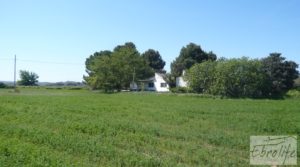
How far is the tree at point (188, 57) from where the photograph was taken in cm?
8644

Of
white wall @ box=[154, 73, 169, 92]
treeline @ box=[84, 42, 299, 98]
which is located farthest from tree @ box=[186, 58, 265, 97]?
white wall @ box=[154, 73, 169, 92]

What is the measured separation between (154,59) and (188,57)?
24506 mm

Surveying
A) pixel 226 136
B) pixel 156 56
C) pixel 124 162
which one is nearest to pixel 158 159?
pixel 124 162

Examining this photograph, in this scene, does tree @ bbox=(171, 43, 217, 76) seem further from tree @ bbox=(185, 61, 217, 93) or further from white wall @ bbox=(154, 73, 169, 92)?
tree @ bbox=(185, 61, 217, 93)

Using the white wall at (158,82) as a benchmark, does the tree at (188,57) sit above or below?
above

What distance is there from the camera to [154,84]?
9144 cm

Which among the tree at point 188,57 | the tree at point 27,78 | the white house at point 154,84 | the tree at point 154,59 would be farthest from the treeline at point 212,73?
the tree at point 27,78

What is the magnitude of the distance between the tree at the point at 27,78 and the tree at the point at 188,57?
54.5 m

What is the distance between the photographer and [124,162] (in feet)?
30.9

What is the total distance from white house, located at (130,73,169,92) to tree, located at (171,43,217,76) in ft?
10.5

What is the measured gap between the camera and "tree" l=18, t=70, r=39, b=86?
399 ft

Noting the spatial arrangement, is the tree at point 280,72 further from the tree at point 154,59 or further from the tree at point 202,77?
the tree at point 154,59

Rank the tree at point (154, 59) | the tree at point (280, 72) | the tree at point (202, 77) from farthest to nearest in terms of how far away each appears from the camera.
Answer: the tree at point (154, 59) → the tree at point (280, 72) → the tree at point (202, 77)

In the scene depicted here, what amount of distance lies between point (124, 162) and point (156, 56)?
101 m
